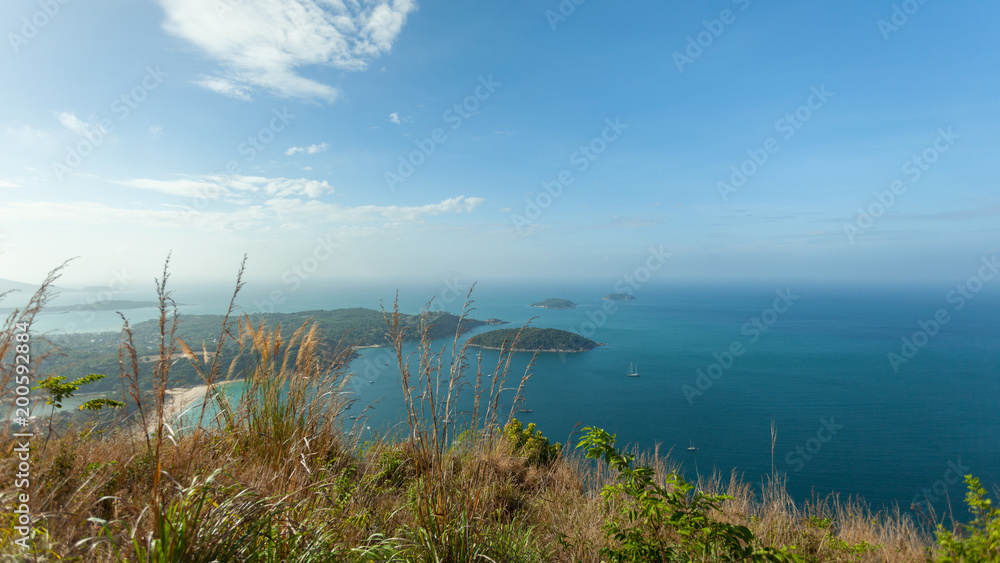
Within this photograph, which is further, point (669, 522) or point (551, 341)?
point (551, 341)

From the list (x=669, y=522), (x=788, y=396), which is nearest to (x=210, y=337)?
(x=669, y=522)

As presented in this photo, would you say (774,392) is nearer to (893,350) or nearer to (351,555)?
(893,350)

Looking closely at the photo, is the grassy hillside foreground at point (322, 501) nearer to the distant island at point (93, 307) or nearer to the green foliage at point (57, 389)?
the green foliage at point (57, 389)

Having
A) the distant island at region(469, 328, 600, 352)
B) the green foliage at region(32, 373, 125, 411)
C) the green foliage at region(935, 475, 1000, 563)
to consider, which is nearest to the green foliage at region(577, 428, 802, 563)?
the green foliage at region(935, 475, 1000, 563)

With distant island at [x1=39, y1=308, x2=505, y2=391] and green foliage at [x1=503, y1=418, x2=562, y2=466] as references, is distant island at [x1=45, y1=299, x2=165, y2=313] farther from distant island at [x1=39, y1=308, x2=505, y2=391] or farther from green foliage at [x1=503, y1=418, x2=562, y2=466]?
green foliage at [x1=503, y1=418, x2=562, y2=466]

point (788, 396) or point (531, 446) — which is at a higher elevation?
point (531, 446)

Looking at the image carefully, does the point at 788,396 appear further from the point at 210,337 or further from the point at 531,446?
the point at 210,337

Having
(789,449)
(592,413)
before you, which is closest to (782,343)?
(789,449)
